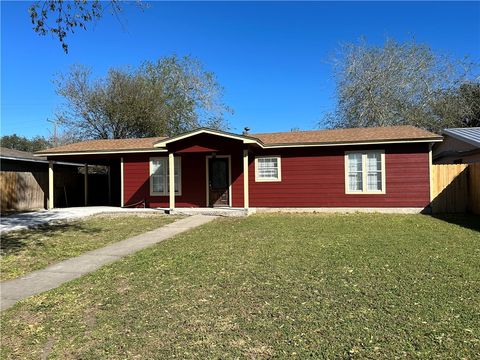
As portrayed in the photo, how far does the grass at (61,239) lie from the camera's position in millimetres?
7445

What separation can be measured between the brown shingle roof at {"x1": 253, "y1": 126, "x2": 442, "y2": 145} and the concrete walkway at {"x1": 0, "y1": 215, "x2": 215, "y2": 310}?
23.7 feet

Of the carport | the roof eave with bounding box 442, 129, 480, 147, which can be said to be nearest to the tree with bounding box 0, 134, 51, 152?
the carport

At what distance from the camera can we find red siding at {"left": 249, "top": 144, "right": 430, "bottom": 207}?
14602mm

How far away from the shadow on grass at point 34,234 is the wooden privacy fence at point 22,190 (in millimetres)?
6067

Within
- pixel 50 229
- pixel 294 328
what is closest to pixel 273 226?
pixel 50 229

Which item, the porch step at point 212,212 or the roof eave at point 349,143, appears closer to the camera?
the roof eave at point 349,143

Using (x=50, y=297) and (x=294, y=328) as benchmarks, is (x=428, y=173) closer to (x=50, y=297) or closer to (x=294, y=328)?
(x=294, y=328)

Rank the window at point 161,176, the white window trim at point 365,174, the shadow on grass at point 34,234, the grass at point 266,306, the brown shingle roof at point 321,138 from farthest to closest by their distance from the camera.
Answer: the window at point 161,176, the white window trim at point 365,174, the brown shingle roof at point 321,138, the shadow on grass at point 34,234, the grass at point 266,306

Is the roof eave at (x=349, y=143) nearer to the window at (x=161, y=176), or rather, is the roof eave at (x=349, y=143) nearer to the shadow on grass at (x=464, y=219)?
the shadow on grass at (x=464, y=219)

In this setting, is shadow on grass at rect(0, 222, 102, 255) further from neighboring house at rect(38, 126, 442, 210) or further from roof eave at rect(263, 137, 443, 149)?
roof eave at rect(263, 137, 443, 149)

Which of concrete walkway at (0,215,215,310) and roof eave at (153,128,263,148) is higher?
roof eave at (153,128,263,148)

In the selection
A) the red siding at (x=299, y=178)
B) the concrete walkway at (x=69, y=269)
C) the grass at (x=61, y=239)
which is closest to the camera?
the concrete walkway at (x=69, y=269)

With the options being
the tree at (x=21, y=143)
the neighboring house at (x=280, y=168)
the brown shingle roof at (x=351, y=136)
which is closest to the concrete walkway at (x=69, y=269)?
the neighboring house at (x=280, y=168)

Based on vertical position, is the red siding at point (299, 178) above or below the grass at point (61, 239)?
above
